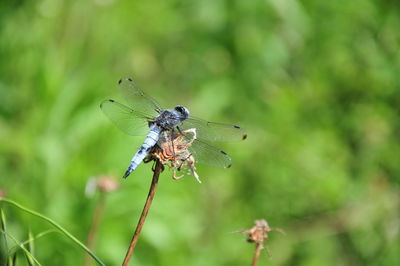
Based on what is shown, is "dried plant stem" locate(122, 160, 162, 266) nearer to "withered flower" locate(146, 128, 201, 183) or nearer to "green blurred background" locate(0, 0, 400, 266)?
"withered flower" locate(146, 128, 201, 183)

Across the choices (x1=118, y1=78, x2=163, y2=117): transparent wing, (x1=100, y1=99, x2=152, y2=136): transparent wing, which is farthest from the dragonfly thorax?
(x1=118, y1=78, x2=163, y2=117): transparent wing

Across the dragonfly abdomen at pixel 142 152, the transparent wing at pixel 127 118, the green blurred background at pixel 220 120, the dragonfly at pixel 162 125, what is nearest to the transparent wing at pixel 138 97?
the dragonfly at pixel 162 125

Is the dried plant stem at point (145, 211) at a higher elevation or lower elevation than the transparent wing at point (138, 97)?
lower

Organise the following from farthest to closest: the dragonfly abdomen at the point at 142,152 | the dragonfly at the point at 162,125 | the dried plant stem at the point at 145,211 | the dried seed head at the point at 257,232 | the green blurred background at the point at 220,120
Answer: the green blurred background at the point at 220,120
the dragonfly at the point at 162,125
the dragonfly abdomen at the point at 142,152
the dried seed head at the point at 257,232
the dried plant stem at the point at 145,211

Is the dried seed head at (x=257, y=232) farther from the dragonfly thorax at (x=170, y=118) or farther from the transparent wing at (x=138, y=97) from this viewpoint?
the transparent wing at (x=138, y=97)

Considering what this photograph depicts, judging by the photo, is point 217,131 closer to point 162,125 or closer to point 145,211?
point 162,125

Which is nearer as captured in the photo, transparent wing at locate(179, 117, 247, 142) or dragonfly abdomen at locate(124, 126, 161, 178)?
dragonfly abdomen at locate(124, 126, 161, 178)

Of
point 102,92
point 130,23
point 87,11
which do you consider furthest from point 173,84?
point 102,92

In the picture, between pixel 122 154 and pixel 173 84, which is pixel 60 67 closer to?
pixel 122 154
